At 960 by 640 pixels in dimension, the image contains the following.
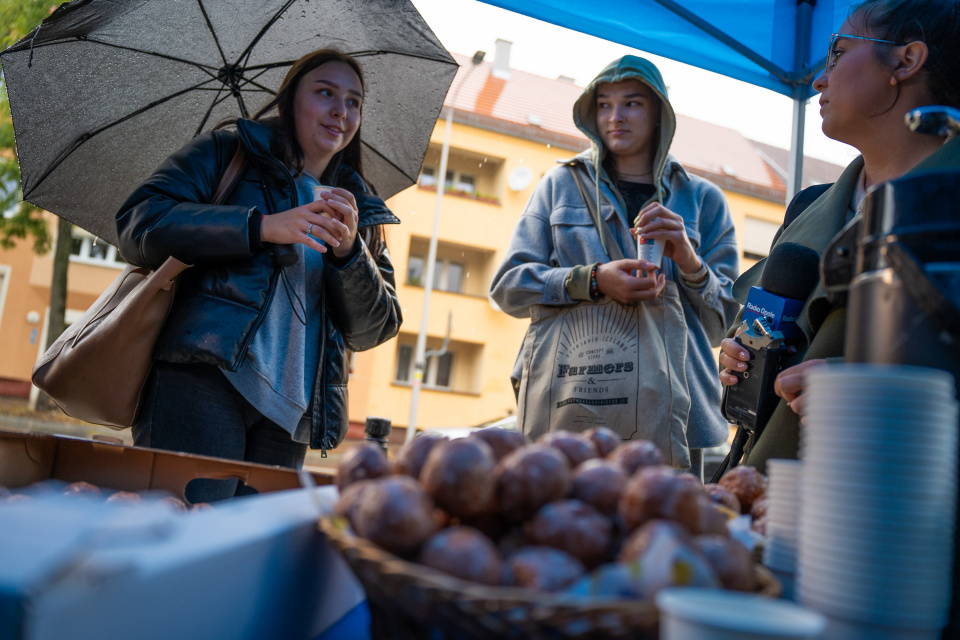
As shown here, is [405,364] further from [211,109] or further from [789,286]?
[789,286]

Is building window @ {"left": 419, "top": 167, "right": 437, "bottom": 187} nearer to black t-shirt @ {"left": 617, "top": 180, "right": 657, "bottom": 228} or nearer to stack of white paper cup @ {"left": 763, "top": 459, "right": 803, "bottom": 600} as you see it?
black t-shirt @ {"left": 617, "top": 180, "right": 657, "bottom": 228}

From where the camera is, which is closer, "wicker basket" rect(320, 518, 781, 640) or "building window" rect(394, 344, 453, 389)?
"wicker basket" rect(320, 518, 781, 640)

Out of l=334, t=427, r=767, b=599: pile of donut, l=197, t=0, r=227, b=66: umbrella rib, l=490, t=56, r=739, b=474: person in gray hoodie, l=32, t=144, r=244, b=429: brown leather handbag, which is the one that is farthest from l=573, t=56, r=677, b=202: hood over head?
l=334, t=427, r=767, b=599: pile of donut

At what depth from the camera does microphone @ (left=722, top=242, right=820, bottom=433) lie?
5.34ft

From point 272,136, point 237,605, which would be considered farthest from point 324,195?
point 237,605

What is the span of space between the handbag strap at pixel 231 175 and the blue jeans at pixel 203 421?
23.3 inches

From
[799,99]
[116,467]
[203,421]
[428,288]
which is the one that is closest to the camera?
[116,467]

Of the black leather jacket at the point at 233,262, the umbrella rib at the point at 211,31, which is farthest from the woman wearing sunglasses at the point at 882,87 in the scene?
the umbrella rib at the point at 211,31

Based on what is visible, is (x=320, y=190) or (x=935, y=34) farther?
(x=320, y=190)

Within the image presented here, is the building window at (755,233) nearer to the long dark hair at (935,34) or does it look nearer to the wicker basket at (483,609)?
the long dark hair at (935,34)

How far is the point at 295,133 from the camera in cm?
254

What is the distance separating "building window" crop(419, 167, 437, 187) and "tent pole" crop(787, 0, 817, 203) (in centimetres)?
1742

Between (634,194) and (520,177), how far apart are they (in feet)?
57.3

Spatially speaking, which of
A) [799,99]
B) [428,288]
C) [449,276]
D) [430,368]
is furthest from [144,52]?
[449,276]
